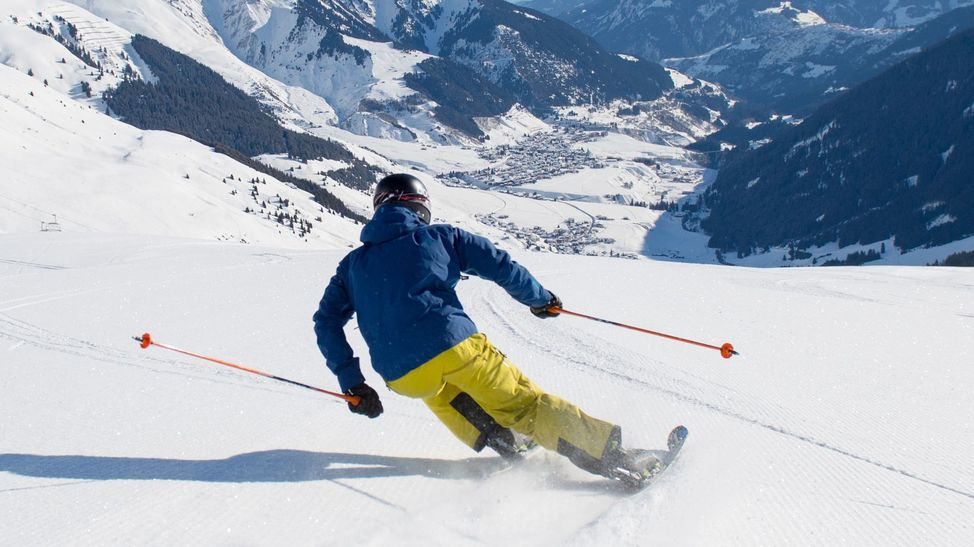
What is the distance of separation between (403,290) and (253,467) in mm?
1514

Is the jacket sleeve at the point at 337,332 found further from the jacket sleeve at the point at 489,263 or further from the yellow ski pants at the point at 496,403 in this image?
the jacket sleeve at the point at 489,263

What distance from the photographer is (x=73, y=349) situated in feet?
23.3

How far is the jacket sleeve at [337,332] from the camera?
422 cm

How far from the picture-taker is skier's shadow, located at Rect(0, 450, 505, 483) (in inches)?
153

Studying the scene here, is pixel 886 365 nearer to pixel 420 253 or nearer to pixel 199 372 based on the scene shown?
pixel 420 253

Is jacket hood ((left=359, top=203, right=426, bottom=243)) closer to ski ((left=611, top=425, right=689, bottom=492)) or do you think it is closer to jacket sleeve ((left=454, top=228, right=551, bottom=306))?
jacket sleeve ((left=454, top=228, right=551, bottom=306))

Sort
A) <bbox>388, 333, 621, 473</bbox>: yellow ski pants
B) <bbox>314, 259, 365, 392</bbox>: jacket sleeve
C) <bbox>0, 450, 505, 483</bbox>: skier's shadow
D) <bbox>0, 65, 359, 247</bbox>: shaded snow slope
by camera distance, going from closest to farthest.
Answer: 1. <bbox>388, 333, 621, 473</bbox>: yellow ski pants
2. <bbox>0, 450, 505, 483</bbox>: skier's shadow
3. <bbox>314, 259, 365, 392</bbox>: jacket sleeve
4. <bbox>0, 65, 359, 247</bbox>: shaded snow slope

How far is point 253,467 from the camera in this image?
13.3ft

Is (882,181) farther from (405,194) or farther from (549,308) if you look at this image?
(405,194)

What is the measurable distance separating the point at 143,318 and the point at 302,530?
22.5 ft

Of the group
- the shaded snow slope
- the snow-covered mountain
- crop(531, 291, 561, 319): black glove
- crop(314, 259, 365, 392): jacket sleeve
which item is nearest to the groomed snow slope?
crop(314, 259, 365, 392): jacket sleeve

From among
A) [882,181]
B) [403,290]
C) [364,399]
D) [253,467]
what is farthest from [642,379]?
[882,181]

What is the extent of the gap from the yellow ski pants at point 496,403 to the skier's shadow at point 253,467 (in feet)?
0.90

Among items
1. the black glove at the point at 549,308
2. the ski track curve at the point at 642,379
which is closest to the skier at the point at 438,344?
the black glove at the point at 549,308
